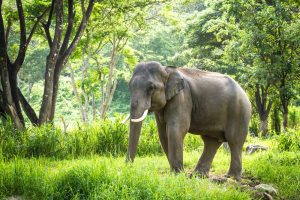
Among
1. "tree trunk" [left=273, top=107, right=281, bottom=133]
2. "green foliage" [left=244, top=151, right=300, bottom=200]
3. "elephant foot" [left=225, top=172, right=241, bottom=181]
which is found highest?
"elephant foot" [left=225, top=172, right=241, bottom=181]

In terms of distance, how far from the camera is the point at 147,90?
19.4 ft

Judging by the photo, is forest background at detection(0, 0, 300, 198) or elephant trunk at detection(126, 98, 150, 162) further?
forest background at detection(0, 0, 300, 198)

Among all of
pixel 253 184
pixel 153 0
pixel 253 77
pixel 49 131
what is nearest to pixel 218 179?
pixel 253 184

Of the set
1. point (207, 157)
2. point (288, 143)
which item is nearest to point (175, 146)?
point (207, 157)

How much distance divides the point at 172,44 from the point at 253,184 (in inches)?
1202

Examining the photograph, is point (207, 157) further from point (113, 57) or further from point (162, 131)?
point (113, 57)

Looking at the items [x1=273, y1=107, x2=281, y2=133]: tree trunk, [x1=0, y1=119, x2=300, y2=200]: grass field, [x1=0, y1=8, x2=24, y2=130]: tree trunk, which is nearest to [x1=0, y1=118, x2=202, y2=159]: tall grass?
[x1=0, y1=119, x2=300, y2=200]: grass field

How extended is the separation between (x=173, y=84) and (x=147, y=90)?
425mm

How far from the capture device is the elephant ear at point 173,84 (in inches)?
240

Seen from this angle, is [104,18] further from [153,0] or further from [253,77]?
[253,77]

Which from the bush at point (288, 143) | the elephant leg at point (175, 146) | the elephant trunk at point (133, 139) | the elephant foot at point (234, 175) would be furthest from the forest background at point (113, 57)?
the elephant trunk at point (133, 139)

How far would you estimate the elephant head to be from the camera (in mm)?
5797

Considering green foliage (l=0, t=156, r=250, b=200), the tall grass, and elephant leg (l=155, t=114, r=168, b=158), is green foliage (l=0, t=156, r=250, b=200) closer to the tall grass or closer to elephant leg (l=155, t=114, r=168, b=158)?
elephant leg (l=155, t=114, r=168, b=158)

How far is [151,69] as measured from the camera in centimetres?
604
